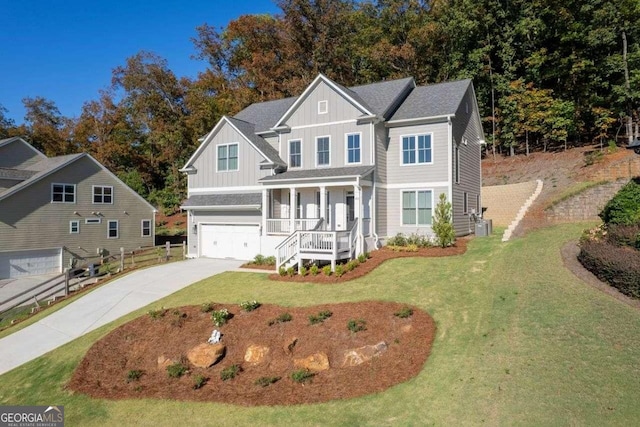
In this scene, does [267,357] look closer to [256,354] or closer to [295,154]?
[256,354]

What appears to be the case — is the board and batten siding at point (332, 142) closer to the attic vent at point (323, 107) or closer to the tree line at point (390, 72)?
the attic vent at point (323, 107)

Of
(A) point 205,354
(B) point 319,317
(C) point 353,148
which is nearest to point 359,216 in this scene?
(C) point 353,148

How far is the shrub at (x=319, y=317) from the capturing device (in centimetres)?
1143

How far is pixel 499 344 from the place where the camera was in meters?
9.34

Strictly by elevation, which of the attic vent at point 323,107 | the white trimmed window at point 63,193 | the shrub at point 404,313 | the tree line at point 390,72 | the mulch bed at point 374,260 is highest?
the tree line at point 390,72

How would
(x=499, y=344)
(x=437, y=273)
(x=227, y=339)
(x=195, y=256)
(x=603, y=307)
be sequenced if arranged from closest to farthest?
1. (x=499, y=344)
2. (x=603, y=307)
3. (x=227, y=339)
4. (x=437, y=273)
5. (x=195, y=256)

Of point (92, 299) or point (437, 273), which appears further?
point (92, 299)

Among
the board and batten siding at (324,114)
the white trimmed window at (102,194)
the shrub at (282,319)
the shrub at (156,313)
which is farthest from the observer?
the white trimmed window at (102,194)

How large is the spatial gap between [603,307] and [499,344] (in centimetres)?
302

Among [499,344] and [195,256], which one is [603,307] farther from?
[195,256]

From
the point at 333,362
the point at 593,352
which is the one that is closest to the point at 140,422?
the point at 333,362

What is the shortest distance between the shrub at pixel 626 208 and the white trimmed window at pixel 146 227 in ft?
96.0

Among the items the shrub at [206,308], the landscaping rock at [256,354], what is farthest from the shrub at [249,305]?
the landscaping rock at [256,354]

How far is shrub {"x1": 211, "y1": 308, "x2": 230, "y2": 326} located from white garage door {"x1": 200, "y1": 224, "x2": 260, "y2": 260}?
30.1 ft
